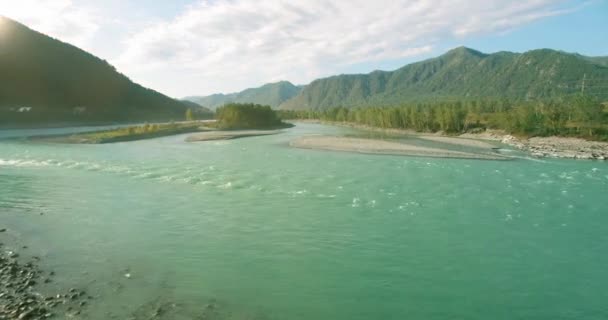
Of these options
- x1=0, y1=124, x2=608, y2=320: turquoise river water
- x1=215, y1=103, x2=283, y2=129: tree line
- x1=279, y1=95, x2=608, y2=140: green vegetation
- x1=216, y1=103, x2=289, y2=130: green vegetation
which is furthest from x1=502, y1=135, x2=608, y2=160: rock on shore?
x1=215, y1=103, x2=283, y2=129: tree line

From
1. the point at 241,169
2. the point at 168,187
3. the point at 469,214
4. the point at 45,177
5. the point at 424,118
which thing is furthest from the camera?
the point at 424,118

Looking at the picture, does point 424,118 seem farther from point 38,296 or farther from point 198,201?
point 38,296

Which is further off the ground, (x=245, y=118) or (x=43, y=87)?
(x=43, y=87)

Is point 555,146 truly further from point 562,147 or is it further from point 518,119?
point 518,119

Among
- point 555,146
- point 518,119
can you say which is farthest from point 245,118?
point 555,146

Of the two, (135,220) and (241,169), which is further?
(241,169)

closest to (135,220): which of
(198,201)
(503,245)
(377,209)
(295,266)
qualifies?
(198,201)
